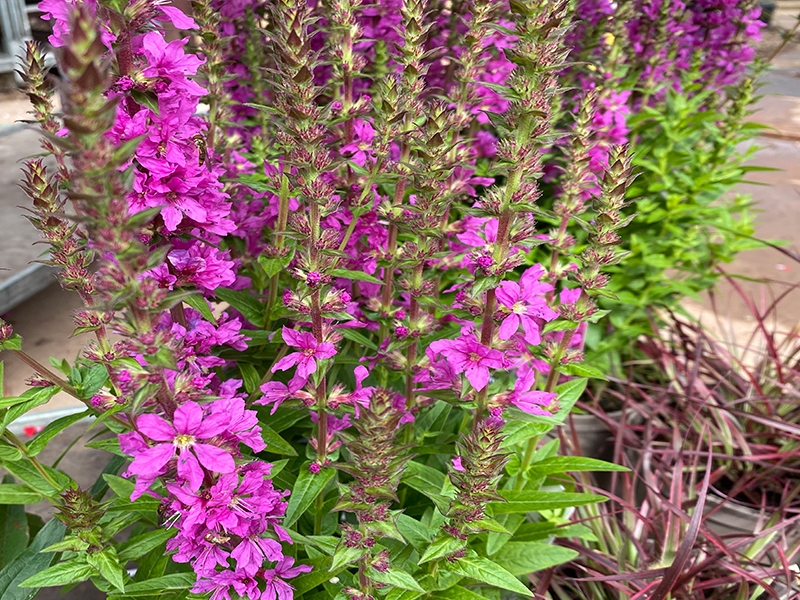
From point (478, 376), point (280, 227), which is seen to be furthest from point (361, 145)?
point (478, 376)

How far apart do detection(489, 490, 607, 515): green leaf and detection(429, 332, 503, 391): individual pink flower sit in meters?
0.42

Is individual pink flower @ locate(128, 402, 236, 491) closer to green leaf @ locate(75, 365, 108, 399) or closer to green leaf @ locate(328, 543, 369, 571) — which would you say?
green leaf @ locate(328, 543, 369, 571)

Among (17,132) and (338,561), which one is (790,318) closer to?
(338,561)

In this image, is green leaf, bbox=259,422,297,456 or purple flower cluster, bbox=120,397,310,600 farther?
green leaf, bbox=259,422,297,456

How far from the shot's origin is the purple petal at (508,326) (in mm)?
1412

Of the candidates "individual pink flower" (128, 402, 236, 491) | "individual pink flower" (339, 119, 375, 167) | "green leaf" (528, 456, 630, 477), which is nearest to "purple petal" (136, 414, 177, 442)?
"individual pink flower" (128, 402, 236, 491)

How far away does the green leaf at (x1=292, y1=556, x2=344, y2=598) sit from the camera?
1.46 metres

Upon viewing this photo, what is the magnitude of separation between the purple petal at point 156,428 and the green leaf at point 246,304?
690 millimetres

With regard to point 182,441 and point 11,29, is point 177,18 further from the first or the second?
point 11,29

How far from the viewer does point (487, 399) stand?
5.08 ft

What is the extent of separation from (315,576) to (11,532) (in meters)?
1.08

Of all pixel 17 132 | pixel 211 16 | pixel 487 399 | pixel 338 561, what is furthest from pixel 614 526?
pixel 17 132

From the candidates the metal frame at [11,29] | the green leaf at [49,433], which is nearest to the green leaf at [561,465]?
the green leaf at [49,433]

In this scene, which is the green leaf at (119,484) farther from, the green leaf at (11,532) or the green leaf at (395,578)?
the green leaf at (395,578)
